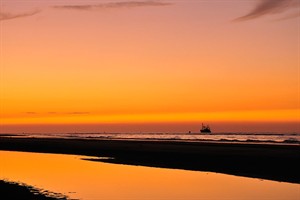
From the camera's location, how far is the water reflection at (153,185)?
24203mm

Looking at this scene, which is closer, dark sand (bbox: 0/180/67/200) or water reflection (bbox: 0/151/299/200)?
dark sand (bbox: 0/180/67/200)

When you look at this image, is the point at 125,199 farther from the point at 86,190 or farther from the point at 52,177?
the point at 52,177

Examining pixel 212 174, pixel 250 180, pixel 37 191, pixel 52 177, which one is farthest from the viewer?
pixel 212 174

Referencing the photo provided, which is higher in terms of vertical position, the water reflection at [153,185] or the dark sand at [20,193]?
the dark sand at [20,193]

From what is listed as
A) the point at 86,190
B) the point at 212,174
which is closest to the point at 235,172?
the point at 212,174

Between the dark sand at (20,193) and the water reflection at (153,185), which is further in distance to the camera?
A: the water reflection at (153,185)

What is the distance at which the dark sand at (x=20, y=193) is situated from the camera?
2187cm

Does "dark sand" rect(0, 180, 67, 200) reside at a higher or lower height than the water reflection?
higher

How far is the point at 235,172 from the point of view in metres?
35.6

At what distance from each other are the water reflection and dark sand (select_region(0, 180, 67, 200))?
4.52 ft

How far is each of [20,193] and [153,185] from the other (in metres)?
8.89

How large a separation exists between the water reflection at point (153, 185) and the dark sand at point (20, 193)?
1.38m

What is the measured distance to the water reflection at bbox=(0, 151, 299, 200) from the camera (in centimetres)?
2420

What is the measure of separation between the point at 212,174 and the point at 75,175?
35.2 feet
